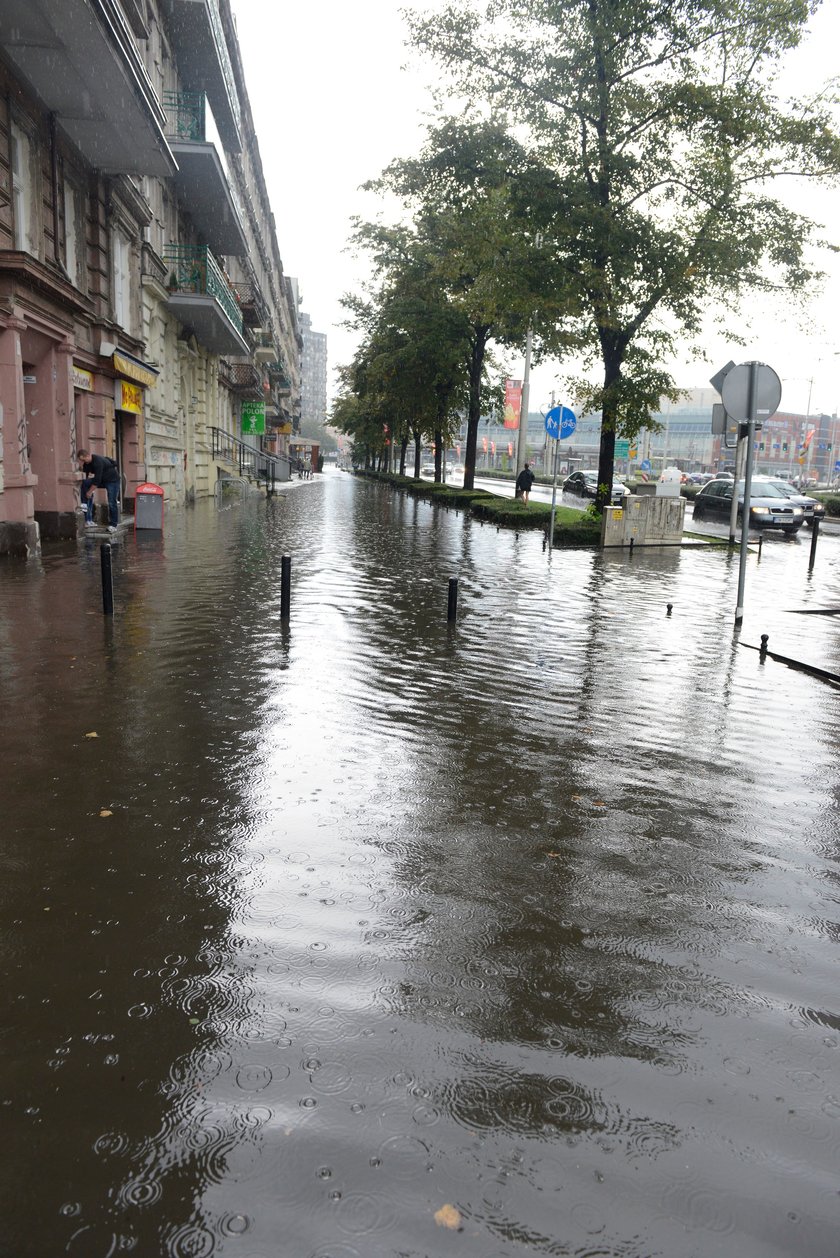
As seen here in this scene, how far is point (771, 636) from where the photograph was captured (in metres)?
10.9

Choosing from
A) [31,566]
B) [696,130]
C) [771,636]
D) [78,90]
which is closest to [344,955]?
[771,636]

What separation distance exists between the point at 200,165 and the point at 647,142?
12561mm

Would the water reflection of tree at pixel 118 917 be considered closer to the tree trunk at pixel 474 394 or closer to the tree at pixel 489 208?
the tree at pixel 489 208

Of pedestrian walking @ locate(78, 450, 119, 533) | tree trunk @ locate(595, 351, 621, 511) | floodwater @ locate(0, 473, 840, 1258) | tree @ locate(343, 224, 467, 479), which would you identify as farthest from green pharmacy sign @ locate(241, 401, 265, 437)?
floodwater @ locate(0, 473, 840, 1258)

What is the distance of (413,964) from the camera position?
133 inches

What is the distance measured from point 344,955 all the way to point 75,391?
1845 centimetres

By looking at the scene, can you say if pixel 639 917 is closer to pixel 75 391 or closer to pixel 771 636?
pixel 771 636

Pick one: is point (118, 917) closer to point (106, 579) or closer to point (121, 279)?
point (106, 579)

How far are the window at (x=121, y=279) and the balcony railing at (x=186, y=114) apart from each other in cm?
432

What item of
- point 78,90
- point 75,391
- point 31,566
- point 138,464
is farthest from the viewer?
point 138,464

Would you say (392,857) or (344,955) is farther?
(392,857)

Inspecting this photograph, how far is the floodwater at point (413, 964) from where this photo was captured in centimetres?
231

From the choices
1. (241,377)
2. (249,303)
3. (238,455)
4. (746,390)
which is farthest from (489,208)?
(238,455)

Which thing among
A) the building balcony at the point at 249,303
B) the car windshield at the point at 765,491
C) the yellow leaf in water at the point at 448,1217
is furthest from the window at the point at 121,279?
the yellow leaf in water at the point at 448,1217
